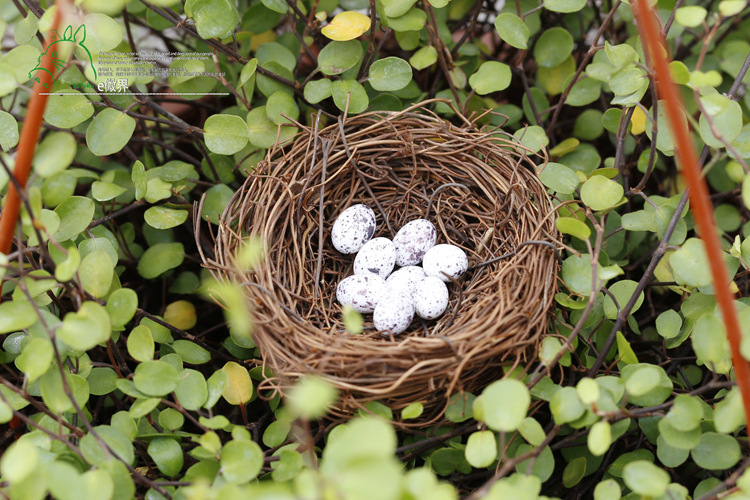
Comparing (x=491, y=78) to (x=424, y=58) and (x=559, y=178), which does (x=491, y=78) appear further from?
(x=559, y=178)

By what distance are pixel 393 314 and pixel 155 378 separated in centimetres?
38

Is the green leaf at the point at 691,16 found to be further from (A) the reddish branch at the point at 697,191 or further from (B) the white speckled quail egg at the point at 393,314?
(B) the white speckled quail egg at the point at 393,314

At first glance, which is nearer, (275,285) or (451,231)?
(275,285)

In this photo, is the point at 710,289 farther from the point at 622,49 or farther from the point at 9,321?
the point at 9,321

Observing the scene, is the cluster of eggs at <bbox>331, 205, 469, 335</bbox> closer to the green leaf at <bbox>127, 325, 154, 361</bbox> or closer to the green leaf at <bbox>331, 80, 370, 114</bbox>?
the green leaf at <bbox>331, 80, 370, 114</bbox>

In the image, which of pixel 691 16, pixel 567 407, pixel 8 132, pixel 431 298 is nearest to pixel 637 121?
pixel 691 16

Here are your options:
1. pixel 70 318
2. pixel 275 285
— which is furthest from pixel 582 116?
pixel 70 318

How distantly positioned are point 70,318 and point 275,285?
35cm

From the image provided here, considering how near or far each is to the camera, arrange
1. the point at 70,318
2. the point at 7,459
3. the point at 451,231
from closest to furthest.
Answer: the point at 7,459, the point at 70,318, the point at 451,231

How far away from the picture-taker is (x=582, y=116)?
1.16 m

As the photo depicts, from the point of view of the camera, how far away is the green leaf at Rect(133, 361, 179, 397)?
28.8 inches

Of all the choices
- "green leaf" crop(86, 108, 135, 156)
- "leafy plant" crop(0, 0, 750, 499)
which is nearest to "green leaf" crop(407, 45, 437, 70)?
"leafy plant" crop(0, 0, 750, 499)

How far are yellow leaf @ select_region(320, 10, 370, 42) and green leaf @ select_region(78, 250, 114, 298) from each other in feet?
1.62

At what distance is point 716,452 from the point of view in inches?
26.8
